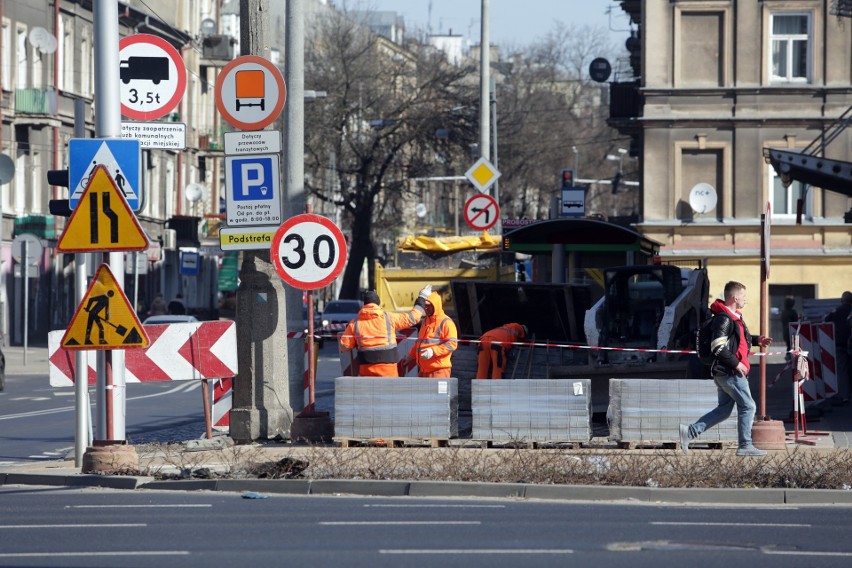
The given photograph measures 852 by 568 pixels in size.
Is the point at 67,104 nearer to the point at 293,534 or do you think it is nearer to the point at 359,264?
the point at 359,264

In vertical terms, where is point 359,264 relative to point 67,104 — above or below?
below

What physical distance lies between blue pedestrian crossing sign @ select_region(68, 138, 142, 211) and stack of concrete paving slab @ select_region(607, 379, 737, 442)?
5.51 metres

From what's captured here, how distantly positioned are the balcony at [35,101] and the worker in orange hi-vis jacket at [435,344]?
35.1 metres

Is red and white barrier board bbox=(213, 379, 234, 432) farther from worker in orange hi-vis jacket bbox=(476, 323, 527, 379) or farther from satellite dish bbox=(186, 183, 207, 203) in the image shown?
satellite dish bbox=(186, 183, 207, 203)

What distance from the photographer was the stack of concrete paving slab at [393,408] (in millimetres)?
15977

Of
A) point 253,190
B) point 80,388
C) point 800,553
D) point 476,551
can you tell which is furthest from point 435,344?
point 800,553

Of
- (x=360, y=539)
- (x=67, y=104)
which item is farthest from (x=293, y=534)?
(x=67, y=104)

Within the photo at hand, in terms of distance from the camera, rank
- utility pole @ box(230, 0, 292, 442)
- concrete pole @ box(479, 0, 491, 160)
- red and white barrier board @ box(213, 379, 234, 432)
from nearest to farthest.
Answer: utility pole @ box(230, 0, 292, 442) → red and white barrier board @ box(213, 379, 234, 432) → concrete pole @ box(479, 0, 491, 160)

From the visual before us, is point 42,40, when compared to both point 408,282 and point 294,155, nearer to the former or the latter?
point 408,282

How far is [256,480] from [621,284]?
33.5 feet

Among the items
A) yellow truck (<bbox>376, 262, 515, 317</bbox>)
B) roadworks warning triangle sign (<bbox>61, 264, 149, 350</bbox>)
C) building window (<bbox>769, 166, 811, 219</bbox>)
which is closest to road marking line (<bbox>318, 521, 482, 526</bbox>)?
roadworks warning triangle sign (<bbox>61, 264, 149, 350</bbox>)

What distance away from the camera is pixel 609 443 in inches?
657

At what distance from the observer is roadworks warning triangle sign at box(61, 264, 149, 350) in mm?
13281

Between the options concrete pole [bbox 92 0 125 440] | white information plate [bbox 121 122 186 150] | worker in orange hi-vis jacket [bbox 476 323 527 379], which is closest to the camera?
concrete pole [bbox 92 0 125 440]
